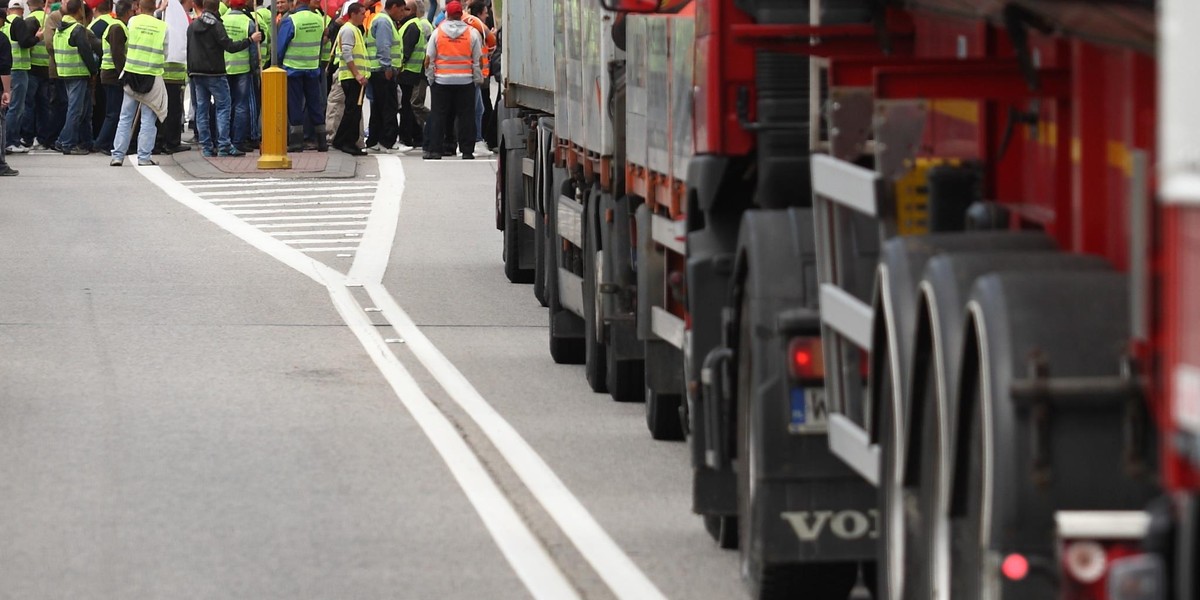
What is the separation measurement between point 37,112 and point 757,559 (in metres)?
26.6

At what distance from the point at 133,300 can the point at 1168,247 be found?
501 inches

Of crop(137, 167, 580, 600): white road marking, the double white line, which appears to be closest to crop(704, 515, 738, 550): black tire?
the double white line

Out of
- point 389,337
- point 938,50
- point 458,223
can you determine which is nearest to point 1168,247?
point 938,50

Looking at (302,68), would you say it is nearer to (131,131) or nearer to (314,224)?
(131,131)

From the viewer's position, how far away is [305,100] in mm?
31766

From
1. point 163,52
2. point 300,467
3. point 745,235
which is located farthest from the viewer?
point 163,52

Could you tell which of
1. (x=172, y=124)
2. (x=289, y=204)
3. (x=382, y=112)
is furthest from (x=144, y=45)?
(x=289, y=204)

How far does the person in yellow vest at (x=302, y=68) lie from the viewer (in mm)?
30719

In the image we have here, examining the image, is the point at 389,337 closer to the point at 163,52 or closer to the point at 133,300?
the point at 133,300

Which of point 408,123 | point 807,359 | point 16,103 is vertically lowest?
point 807,359

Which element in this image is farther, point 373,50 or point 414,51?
point 414,51

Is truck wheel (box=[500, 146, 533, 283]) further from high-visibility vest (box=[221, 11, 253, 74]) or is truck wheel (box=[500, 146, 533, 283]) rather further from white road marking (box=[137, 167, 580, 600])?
high-visibility vest (box=[221, 11, 253, 74])

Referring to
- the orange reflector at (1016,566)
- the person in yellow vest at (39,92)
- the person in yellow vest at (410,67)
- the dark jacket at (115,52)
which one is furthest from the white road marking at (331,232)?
the orange reflector at (1016,566)

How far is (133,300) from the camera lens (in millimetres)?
15516
